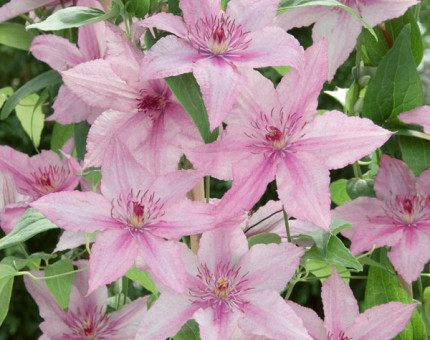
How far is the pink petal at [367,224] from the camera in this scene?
2.27 feet

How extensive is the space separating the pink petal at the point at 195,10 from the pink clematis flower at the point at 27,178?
0.29m

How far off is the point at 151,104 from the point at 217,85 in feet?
0.34

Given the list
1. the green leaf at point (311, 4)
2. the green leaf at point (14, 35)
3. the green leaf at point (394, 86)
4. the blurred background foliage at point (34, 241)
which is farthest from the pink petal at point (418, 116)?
the blurred background foliage at point (34, 241)

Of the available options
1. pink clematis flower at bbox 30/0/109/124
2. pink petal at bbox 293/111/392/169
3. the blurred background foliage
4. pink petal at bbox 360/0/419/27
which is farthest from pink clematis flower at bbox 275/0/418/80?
the blurred background foliage

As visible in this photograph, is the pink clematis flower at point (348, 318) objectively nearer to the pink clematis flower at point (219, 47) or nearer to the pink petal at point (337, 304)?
the pink petal at point (337, 304)

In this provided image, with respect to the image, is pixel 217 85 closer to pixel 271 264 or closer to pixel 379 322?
pixel 271 264

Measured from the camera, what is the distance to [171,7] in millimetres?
569

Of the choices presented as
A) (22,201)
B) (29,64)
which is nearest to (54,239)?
(29,64)

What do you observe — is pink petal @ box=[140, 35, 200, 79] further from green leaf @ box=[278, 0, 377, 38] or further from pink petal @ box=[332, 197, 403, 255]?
pink petal @ box=[332, 197, 403, 255]

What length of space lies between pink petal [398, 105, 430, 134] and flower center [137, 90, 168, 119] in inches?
10.0

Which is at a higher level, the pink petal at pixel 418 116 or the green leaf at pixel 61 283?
the pink petal at pixel 418 116

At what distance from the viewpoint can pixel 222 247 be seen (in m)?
0.58

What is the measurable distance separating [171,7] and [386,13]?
212 millimetres

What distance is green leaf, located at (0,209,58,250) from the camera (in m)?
0.61
